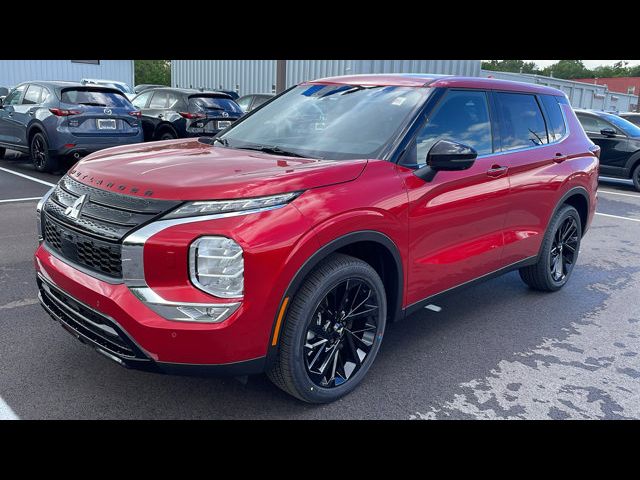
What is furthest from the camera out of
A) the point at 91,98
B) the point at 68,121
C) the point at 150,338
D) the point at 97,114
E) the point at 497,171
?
the point at 91,98

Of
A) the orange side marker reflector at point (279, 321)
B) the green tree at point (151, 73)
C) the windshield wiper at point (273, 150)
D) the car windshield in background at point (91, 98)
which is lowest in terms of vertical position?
the green tree at point (151, 73)

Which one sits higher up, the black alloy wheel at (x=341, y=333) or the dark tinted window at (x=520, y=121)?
the dark tinted window at (x=520, y=121)

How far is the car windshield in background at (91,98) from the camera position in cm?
1021

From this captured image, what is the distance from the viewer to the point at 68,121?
998cm

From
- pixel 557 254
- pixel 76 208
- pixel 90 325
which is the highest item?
pixel 76 208

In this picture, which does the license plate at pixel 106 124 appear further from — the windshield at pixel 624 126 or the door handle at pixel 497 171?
the windshield at pixel 624 126

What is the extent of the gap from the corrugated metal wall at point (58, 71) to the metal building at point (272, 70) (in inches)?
154

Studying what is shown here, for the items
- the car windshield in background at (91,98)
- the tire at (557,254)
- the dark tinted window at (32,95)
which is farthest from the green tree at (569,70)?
the tire at (557,254)

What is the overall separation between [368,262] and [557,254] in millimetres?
2631

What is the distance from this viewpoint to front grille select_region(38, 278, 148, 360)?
8.87ft

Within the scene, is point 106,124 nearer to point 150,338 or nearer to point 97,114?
point 97,114

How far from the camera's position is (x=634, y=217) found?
370 inches

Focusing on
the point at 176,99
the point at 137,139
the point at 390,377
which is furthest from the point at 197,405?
the point at 176,99

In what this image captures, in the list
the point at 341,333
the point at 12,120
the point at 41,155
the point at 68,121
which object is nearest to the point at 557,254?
the point at 341,333
